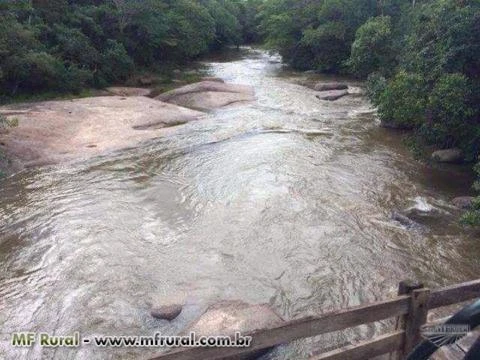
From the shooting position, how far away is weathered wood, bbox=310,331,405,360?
3.67m

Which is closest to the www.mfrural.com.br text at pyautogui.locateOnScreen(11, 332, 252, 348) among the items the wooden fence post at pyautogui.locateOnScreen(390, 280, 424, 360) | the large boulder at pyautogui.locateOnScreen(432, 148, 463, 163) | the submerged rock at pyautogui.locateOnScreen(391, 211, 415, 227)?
the wooden fence post at pyautogui.locateOnScreen(390, 280, 424, 360)

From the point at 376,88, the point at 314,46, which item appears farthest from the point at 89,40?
the point at 376,88

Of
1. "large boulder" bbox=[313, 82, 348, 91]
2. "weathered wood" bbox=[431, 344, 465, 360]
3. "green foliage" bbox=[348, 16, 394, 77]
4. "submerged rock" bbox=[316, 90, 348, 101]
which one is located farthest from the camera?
"large boulder" bbox=[313, 82, 348, 91]

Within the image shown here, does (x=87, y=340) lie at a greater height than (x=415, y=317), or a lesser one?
lesser

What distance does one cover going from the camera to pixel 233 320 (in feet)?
18.7

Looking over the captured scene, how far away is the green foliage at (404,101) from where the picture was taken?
1263 cm

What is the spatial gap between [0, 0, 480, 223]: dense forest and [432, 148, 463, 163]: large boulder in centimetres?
38

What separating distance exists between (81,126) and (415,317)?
14.4m

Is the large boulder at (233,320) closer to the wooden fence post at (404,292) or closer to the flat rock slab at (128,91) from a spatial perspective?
the wooden fence post at (404,292)

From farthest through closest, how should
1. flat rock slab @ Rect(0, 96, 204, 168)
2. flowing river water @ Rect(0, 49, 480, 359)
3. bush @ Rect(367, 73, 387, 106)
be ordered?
1. bush @ Rect(367, 73, 387, 106)
2. flat rock slab @ Rect(0, 96, 204, 168)
3. flowing river water @ Rect(0, 49, 480, 359)

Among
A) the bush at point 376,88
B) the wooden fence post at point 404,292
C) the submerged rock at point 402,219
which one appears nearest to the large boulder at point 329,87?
the bush at point 376,88

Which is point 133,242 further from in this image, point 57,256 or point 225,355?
point 225,355

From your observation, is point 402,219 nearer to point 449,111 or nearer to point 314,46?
point 449,111

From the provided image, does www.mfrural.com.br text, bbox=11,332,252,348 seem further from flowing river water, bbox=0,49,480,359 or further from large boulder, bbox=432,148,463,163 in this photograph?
large boulder, bbox=432,148,463,163
